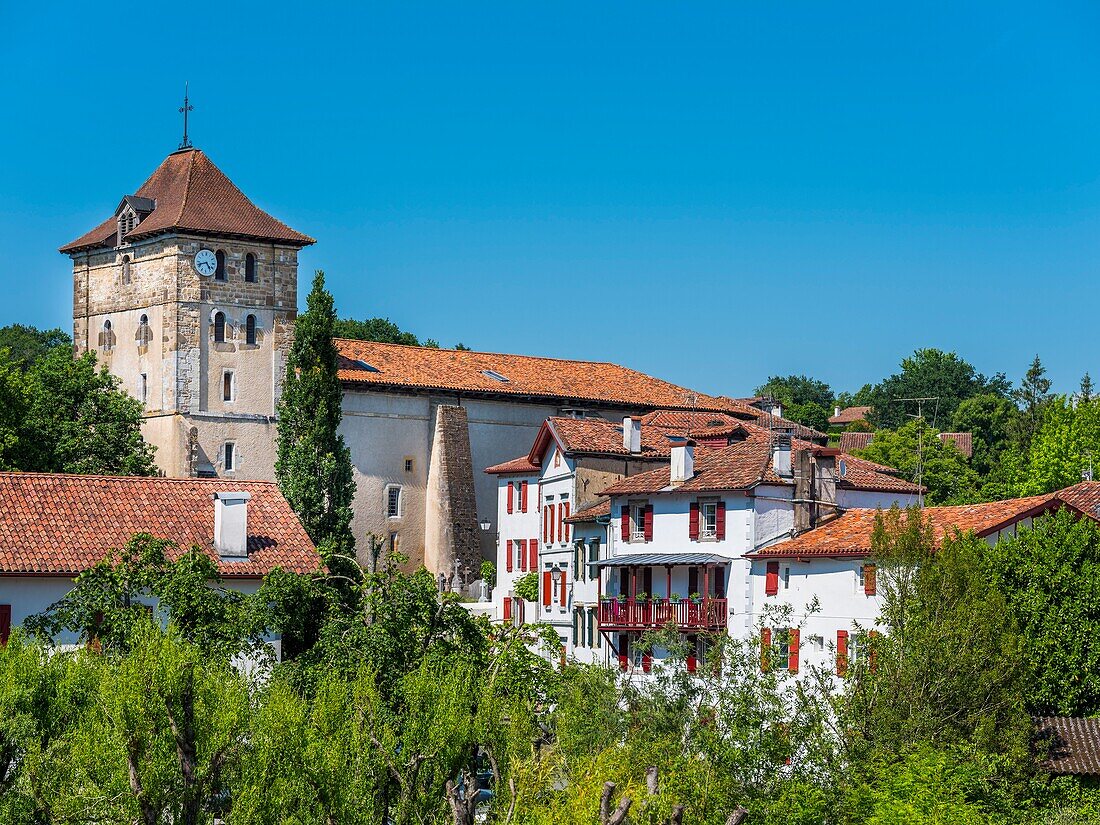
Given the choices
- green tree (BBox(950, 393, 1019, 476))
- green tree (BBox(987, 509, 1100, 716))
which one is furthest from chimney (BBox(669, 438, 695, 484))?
green tree (BBox(950, 393, 1019, 476))

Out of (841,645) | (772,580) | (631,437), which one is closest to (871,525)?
(841,645)

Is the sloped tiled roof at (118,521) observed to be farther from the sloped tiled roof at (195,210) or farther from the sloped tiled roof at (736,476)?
the sloped tiled roof at (195,210)

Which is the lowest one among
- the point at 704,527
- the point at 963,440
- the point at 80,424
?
the point at 704,527

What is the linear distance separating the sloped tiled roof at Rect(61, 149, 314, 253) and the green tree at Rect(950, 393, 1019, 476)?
58192 millimetres

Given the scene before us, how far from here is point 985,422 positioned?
127 m

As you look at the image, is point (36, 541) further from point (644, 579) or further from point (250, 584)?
point (644, 579)

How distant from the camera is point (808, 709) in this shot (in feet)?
133

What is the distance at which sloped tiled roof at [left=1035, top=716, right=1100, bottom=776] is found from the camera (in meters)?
44.2

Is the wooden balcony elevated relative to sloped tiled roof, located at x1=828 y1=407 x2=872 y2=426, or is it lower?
lower

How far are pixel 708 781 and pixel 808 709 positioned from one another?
4149 mm

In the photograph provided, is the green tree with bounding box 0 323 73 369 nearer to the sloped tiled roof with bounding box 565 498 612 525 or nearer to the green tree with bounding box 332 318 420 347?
the green tree with bounding box 332 318 420 347

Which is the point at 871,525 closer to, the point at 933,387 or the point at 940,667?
the point at 940,667

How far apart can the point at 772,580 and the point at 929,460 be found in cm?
5004

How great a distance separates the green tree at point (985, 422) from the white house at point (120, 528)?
268ft
